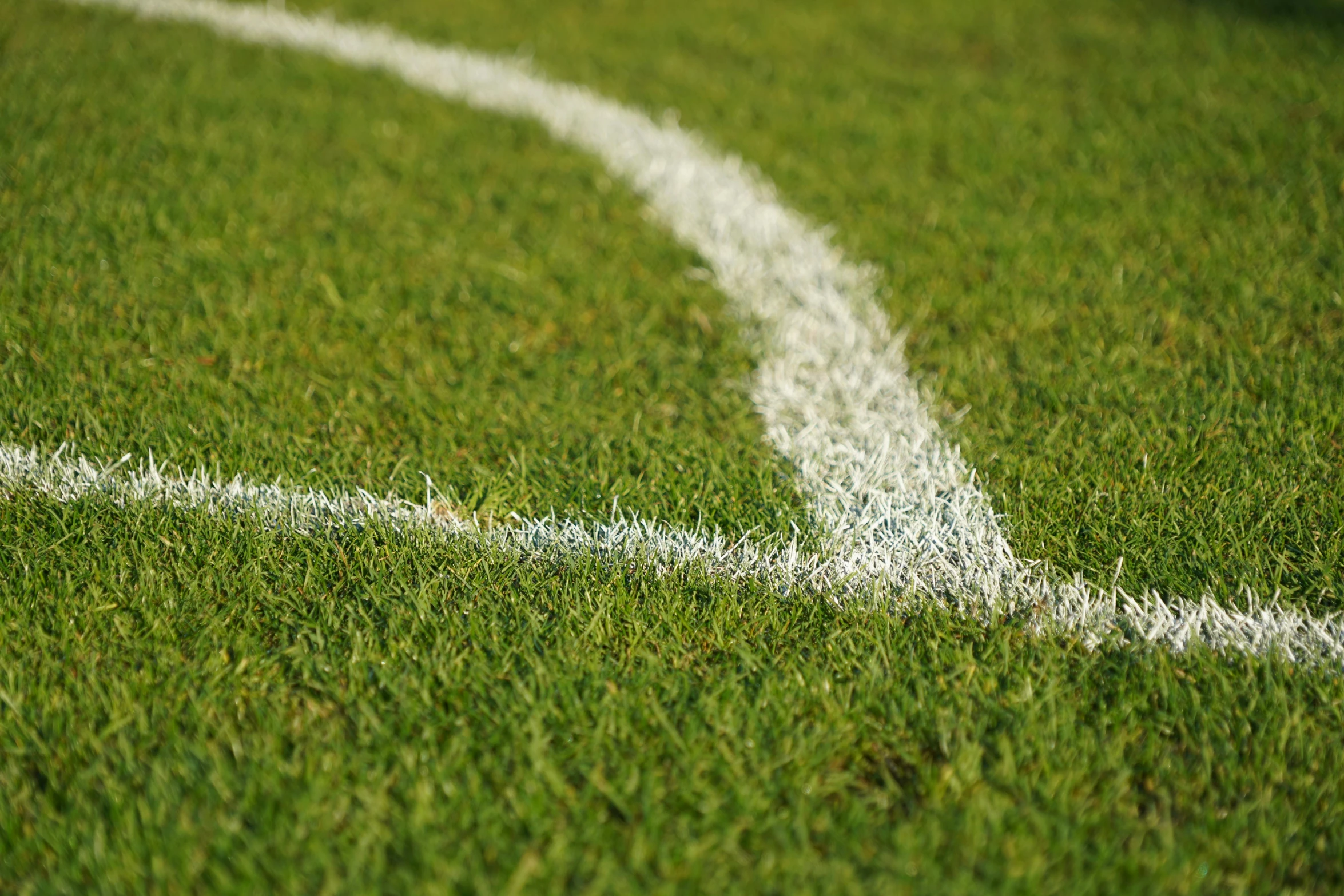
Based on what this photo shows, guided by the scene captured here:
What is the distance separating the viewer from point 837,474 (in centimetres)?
186

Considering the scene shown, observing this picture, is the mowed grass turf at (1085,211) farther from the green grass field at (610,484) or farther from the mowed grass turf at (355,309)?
the mowed grass turf at (355,309)

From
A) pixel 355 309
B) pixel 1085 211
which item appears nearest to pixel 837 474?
pixel 355 309

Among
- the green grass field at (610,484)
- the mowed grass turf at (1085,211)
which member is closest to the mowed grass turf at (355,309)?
the green grass field at (610,484)

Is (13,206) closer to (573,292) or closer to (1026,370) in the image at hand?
(573,292)

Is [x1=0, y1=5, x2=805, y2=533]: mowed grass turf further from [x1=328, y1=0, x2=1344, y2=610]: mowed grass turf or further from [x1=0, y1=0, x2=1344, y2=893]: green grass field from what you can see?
[x1=328, y1=0, x2=1344, y2=610]: mowed grass turf

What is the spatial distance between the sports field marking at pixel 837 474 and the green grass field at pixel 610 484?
0.19ft

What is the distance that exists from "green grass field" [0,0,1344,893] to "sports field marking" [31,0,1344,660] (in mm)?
59

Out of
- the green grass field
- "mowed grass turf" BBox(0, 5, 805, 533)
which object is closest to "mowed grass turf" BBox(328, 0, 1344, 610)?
the green grass field

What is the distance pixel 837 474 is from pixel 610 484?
1.43ft

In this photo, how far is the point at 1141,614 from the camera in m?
1.50

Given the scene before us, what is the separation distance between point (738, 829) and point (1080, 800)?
439 mm

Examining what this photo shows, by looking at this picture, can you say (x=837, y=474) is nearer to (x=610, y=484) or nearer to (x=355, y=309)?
(x=610, y=484)

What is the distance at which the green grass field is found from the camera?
3.92 feet

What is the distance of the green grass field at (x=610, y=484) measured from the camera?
1.19 meters
